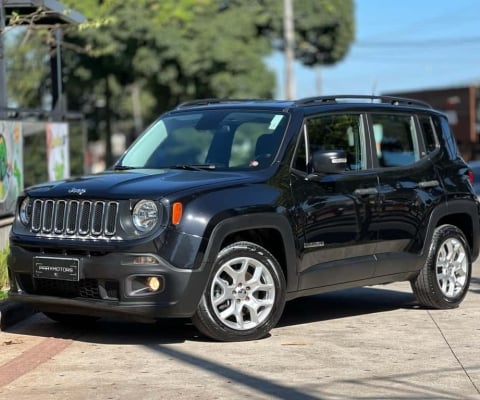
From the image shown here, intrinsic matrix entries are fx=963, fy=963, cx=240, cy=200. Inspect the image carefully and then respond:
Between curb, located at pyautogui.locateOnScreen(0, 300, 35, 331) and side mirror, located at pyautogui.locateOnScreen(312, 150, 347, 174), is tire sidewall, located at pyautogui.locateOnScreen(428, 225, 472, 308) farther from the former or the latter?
curb, located at pyautogui.locateOnScreen(0, 300, 35, 331)

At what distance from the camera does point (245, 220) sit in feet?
24.0

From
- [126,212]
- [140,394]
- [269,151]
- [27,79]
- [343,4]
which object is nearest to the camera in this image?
[140,394]

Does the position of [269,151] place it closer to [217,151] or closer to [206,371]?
[217,151]

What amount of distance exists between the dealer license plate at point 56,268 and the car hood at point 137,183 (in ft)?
1.69

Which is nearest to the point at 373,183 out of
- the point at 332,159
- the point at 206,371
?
the point at 332,159

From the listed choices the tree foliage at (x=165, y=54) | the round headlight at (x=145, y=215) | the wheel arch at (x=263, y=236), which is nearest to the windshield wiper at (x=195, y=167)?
the wheel arch at (x=263, y=236)

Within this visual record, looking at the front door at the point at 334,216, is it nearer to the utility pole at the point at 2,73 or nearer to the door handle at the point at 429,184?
the door handle at the point at 429,184

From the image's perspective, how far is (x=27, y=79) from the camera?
1312 inches

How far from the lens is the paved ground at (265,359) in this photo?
6.07m

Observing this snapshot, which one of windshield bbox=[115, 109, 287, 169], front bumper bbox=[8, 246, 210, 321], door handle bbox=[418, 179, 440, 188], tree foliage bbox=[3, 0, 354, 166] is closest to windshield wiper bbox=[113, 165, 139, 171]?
windshield bbox=[115, 109, 287, 169]

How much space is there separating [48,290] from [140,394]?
186 cm

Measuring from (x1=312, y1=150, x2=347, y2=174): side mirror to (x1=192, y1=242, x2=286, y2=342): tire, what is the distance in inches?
34.7

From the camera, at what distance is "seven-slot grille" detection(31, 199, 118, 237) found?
283 inches

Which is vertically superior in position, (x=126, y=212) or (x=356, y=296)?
(x=126, y=212)
